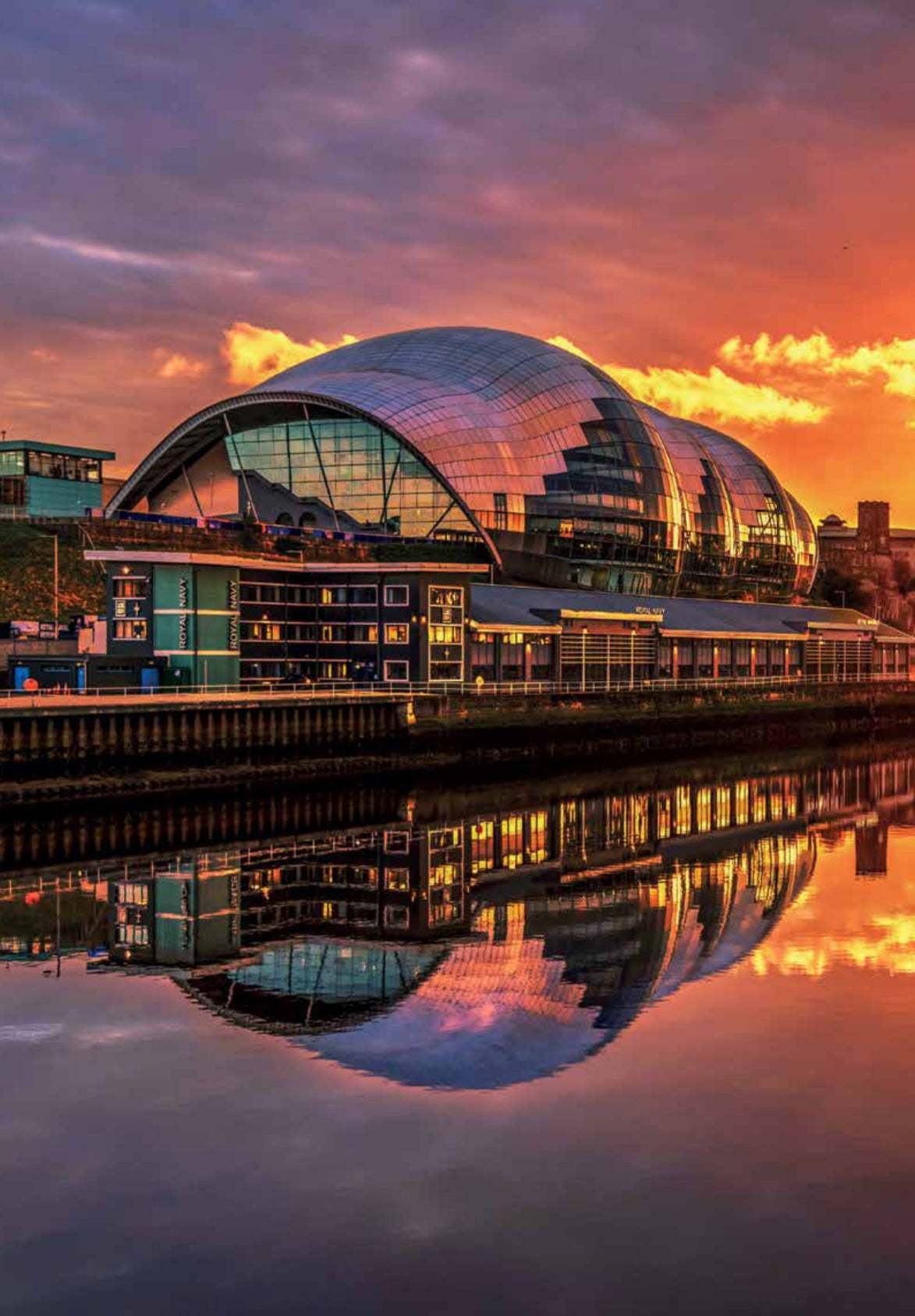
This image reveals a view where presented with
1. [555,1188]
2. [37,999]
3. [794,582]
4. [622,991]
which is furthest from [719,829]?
[794,582]

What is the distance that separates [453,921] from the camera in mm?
35625

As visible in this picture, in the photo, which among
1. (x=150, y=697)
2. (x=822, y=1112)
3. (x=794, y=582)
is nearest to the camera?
(x=822, y=1112)

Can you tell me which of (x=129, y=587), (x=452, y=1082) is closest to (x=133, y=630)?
(x=129, y=587)

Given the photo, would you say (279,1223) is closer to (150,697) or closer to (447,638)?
(150,697)

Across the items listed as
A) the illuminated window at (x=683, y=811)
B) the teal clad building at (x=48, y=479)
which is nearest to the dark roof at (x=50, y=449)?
the teal clad building at (x=48, y=479)

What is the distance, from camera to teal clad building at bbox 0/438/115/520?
118 meters

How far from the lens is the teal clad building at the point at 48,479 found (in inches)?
4633

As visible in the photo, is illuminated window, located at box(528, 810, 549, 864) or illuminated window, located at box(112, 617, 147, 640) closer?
illuminated window, located at box(528, 810, 549, 864)

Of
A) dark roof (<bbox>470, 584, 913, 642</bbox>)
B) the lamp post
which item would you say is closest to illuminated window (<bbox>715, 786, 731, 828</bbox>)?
dark roof (<bbox>470, 584, 913, 642</bbox>)

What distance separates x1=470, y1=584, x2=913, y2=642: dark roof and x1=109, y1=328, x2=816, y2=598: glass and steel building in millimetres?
4209

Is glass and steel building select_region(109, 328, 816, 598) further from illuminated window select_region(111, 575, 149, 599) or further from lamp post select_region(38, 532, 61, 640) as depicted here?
illuminated window select_region(111, 575, 149, 599)

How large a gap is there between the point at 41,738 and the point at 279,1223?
130 ft

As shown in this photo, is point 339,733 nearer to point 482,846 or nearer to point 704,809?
point 704,809

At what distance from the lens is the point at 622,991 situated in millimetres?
28141
